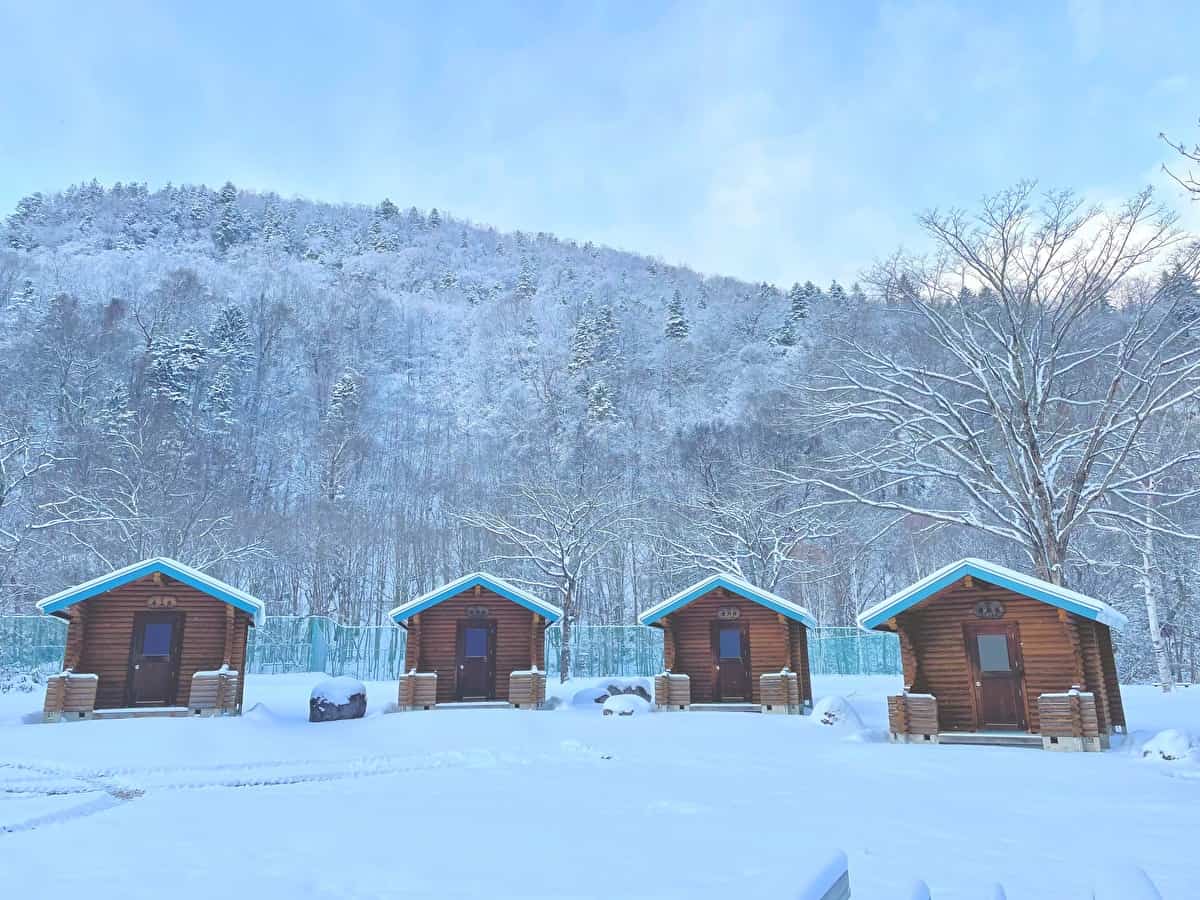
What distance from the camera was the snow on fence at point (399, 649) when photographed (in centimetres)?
3431

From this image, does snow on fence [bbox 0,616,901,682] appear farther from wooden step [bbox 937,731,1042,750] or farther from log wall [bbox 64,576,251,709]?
wooden step [bbox 937,731,1042,750]

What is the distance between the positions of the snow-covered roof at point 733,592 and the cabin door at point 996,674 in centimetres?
516

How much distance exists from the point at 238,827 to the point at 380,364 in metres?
71.0

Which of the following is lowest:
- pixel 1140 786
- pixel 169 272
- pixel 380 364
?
pixel 1140 786

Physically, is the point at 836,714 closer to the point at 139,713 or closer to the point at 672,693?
the point at 672,693

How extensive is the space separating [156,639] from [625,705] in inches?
473

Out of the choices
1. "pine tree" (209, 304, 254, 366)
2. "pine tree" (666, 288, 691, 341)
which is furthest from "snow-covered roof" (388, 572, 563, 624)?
"pine tree" (666, 288, 691, 341)

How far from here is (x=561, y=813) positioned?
8.77m

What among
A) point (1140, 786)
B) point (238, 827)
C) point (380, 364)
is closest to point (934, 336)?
point (1140, 786)

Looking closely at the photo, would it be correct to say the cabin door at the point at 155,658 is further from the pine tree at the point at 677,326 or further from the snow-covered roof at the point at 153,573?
the pine tree at the point at 677,326

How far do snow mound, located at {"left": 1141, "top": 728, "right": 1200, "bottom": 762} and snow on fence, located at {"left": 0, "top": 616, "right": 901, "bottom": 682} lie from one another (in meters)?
24.0

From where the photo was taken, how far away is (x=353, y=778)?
1172 centimetres

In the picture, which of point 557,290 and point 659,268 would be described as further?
point 659,268

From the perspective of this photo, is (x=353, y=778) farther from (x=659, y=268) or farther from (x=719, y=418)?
(x=659, y=268)
